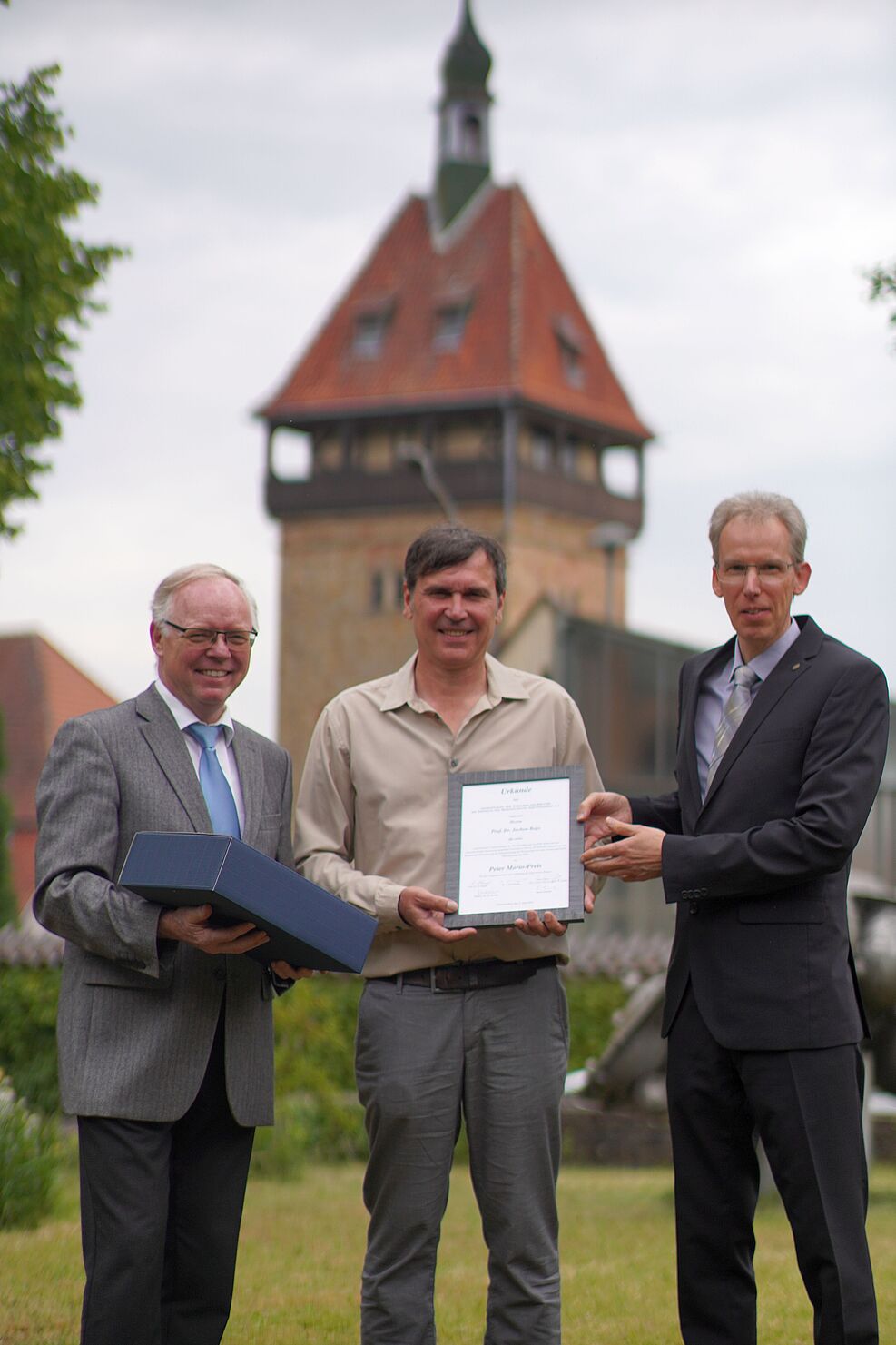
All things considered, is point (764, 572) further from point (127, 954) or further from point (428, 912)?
point (127, 954)

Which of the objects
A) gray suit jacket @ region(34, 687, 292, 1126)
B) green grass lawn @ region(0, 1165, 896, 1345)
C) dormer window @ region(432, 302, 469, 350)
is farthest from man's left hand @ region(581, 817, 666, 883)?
dormer window @ region(432, 302, 469, 350)

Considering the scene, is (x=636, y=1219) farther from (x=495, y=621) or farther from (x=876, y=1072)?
(x=495, y=621)

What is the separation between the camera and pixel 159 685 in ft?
14.8

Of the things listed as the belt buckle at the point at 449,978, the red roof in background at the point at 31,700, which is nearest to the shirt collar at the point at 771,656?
the belt buckle at the point at 449,978

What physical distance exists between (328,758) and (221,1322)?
1.33 meters

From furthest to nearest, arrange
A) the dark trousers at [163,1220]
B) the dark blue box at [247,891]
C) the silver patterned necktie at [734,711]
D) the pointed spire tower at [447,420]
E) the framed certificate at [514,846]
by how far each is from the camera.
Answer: the pointed spire tower at [447,420], the silver patterned necktie at [734,711], the framed certificate at [514,846], the dark trousers at [163,1220], the dark blue box at [247,891]

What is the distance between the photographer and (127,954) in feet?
13.6

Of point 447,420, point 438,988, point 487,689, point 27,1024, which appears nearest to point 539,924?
point 438,988

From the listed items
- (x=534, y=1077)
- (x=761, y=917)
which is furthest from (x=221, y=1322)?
(x=761, y=917)

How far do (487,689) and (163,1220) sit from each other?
4.84ft

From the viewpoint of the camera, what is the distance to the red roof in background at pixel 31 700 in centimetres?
5034

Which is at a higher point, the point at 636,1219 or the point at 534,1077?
the point at 534,1077

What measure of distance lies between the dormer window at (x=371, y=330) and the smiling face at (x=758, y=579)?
193 ft

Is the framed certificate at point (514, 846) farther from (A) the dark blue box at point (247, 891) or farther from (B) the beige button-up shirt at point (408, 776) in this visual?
(A) the dark blue box at point (247, 891)
